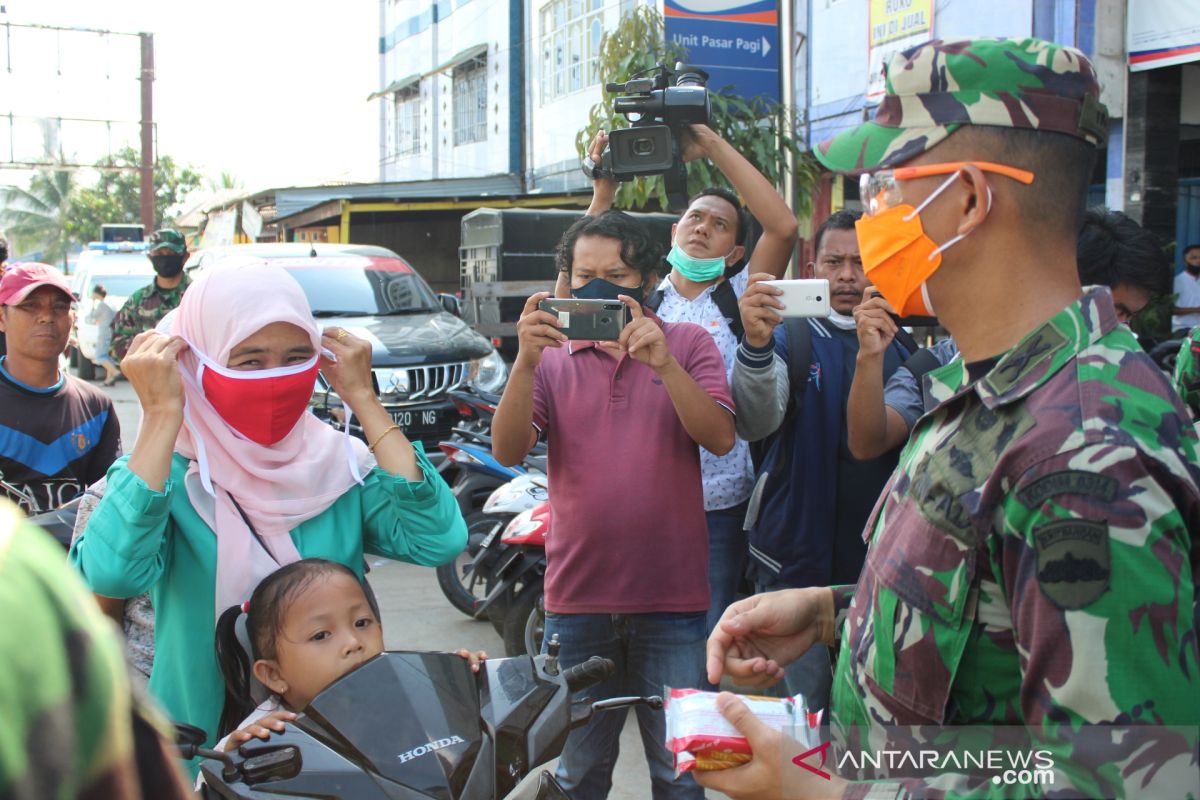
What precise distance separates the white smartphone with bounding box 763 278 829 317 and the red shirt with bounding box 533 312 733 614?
0.30 m

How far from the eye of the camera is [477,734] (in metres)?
2.01

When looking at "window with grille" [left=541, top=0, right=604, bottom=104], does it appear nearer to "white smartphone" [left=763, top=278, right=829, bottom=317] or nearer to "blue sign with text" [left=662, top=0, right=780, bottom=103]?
"blue sign with text" [left=662, top=0, right=780, bottom=103]

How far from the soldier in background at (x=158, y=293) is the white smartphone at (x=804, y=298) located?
5219 mm

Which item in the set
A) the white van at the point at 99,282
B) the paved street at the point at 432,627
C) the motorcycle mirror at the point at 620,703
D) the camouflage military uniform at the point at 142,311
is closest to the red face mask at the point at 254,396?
the motorcycle mirror at the point at 620,703

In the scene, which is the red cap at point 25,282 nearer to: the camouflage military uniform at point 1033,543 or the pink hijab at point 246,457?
the pink hijab at point 246,457

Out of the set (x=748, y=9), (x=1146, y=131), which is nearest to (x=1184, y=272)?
(x=1146, y=131)

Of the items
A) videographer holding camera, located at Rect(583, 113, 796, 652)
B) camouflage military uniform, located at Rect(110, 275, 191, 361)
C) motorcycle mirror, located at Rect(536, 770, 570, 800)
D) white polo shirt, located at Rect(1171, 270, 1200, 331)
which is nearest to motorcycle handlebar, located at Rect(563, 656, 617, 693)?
motorcycle mirror, located at Rect(536, 770, 570, 800)

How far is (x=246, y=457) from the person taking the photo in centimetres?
255

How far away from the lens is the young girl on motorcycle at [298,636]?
228 centimetres

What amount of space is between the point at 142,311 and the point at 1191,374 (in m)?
6.35

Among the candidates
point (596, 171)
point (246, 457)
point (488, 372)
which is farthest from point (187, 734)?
point (488, 372)

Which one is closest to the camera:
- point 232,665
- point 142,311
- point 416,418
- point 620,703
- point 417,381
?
point 620,703

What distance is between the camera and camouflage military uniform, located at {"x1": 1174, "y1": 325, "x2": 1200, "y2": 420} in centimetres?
325

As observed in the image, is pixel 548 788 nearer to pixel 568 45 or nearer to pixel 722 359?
pixel 722 359
